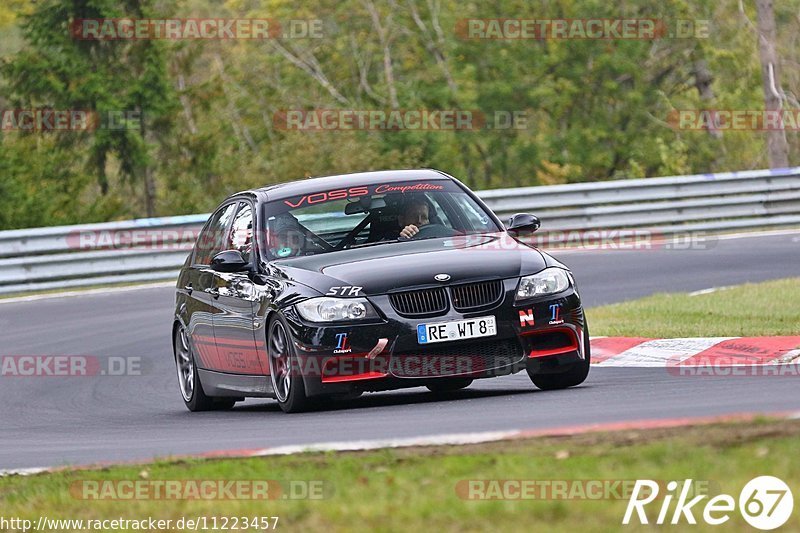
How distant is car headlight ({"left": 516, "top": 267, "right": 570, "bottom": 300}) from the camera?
30.7 ft

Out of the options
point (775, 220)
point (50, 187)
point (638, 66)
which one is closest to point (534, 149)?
point (638, 66)

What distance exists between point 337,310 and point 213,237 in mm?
2655

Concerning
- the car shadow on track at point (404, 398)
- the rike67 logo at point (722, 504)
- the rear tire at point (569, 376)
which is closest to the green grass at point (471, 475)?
the rike67 logo at point (722, 504)

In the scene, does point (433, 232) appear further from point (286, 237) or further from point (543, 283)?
point (543, 283)

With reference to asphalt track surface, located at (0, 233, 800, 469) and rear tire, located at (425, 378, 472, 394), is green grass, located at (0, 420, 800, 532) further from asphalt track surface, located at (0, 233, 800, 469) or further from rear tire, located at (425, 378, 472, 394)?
rear tire, located at (425, 378, 472, 394)

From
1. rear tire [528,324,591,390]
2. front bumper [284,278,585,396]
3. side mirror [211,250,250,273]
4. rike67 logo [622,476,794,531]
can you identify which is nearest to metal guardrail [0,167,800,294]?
side mirror [211,250,250,273]

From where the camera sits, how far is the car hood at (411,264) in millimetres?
9234

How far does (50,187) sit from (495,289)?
2642cm

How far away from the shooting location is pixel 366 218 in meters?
10.4

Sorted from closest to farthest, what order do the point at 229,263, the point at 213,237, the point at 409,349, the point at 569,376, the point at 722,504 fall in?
the point at 722,504 → the point at 409,349 → the point at 569,376 → the point at 229,263 → the point at 213,237

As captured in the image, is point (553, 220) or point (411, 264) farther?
point (553, 220)

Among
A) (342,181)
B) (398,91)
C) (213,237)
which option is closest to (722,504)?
(342,181)

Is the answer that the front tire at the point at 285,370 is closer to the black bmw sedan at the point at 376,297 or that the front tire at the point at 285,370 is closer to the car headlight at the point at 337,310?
the black bmw sedan at the point at 376,297

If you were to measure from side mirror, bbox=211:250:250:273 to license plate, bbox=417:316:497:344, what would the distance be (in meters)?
1.68
